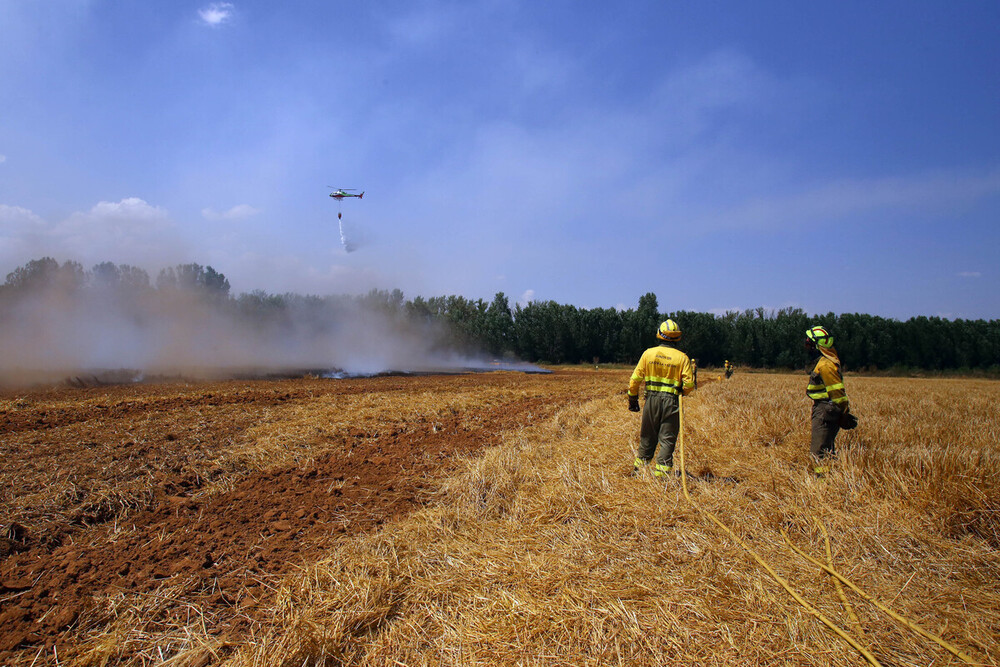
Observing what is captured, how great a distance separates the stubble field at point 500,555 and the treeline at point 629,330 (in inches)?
1118

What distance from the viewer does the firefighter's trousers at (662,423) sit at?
598 centimetres

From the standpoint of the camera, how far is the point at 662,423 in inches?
241

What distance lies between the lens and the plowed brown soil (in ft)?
11.7

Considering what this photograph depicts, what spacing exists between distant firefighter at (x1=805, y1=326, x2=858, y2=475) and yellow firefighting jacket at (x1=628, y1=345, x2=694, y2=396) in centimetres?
165

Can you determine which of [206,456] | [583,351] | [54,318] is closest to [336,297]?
[54,318]

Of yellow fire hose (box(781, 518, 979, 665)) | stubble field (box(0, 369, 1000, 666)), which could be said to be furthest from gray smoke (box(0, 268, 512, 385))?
yellow fire hose (box(781, 518, 979, 665))

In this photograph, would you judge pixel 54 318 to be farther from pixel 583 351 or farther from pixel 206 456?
pixel 583 351

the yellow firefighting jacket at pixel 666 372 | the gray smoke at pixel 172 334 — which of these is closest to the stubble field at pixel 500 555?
the yellow firefighting jacket at pixel 666 372

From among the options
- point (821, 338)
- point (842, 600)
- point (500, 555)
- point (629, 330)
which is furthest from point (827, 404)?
point (629, 330)

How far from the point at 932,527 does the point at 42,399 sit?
19721 millimetres

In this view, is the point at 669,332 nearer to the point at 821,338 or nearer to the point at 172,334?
the point at 821,338

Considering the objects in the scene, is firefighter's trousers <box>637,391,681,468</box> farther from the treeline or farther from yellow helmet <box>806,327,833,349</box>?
the treeline

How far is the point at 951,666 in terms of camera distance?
101 inches

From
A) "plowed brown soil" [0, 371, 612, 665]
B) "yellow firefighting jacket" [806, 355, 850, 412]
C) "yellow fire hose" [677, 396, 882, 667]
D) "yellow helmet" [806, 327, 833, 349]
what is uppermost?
"yellow helmet" [806, 327, 833, 349]
